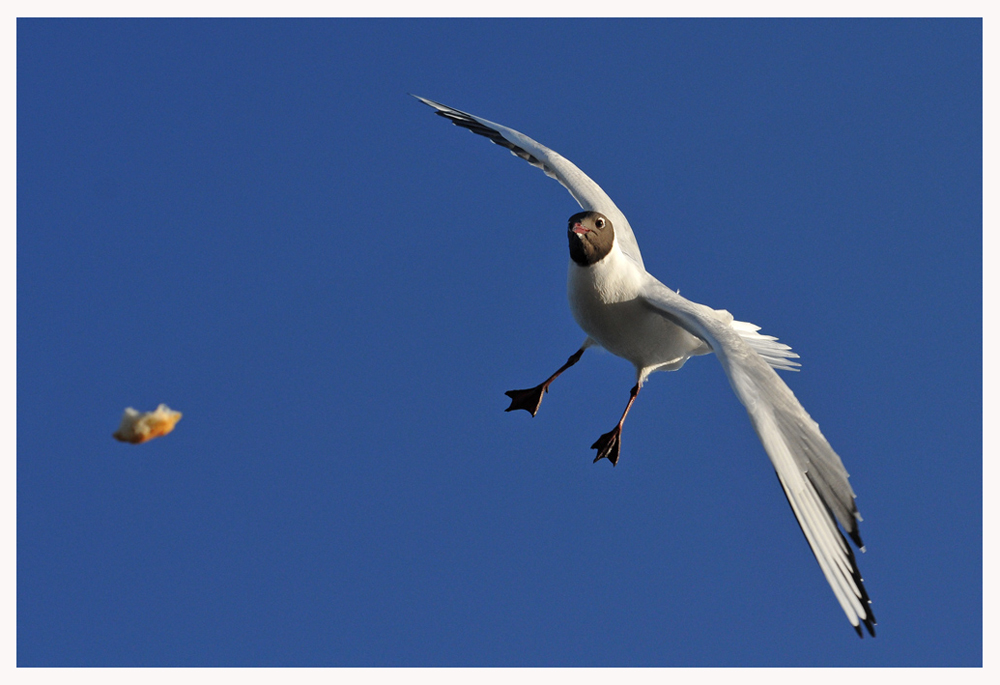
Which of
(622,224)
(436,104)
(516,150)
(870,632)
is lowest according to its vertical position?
(870,632)

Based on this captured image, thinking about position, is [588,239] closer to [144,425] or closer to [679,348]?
[679,348]

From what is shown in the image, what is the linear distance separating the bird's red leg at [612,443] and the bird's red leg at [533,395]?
1.89 feet

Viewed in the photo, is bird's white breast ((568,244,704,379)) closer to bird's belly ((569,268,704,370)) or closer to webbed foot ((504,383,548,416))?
bird's belly ((569,268,704,370))

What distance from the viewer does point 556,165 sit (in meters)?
7.79

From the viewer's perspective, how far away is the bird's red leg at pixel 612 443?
22.4ft

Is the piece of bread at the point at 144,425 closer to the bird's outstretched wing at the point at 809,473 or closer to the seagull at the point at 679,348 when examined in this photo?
the seagull at the point at 679,348

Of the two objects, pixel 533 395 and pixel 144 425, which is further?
pixel 533 395

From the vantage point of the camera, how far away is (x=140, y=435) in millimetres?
5082

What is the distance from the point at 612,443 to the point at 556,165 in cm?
229

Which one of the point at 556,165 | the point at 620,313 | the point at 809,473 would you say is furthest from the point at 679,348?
the point at 556,165

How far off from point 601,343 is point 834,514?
2.08 meters

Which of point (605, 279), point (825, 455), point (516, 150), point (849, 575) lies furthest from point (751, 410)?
point (516, 150)

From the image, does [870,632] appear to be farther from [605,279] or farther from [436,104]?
[436,104]

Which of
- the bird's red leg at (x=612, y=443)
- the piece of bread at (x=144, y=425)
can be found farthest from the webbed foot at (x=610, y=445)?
the piece of bread at (x=144, y=425)
